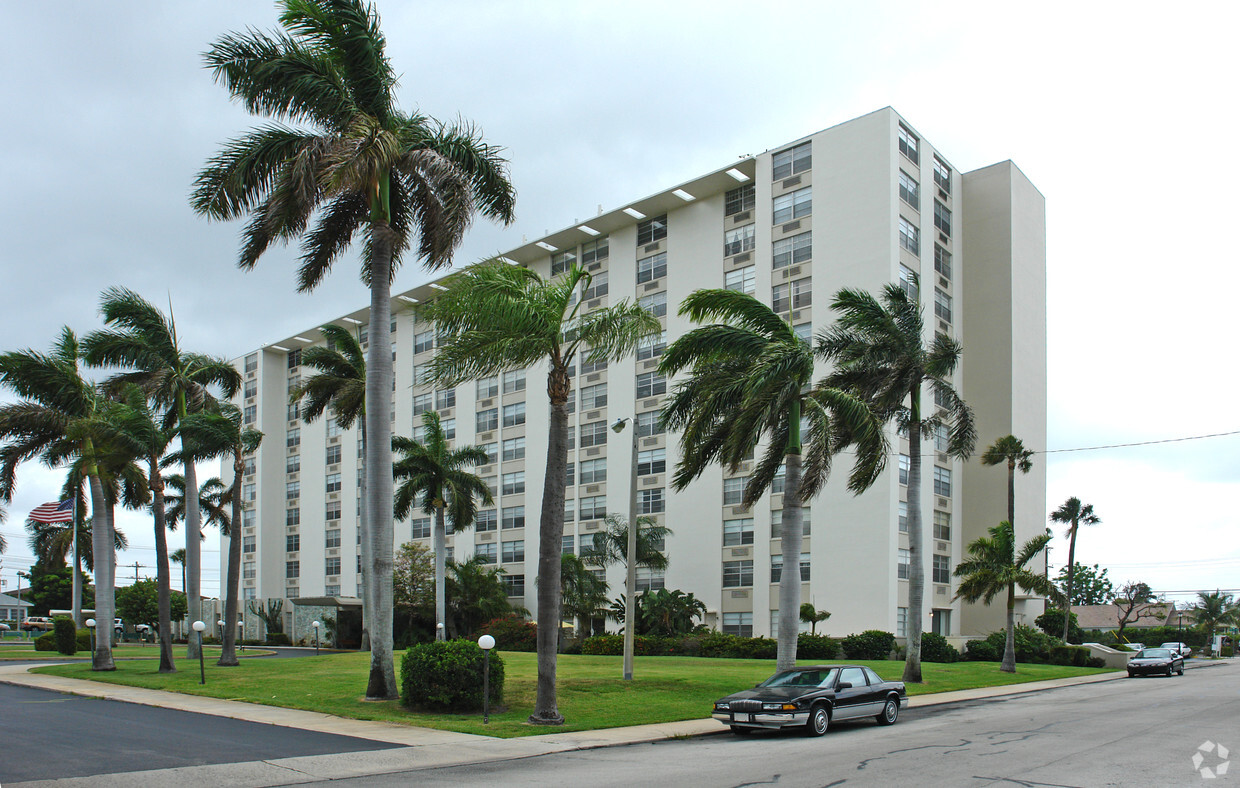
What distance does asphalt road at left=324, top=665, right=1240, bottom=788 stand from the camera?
12.4 m

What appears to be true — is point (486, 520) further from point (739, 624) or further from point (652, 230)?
point (652, 230)

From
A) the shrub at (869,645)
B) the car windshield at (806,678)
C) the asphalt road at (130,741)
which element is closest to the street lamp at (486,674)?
the asphalt road at (130,741)

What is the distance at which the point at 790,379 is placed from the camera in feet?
81.9

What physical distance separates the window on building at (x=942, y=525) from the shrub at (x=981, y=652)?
24.7ft

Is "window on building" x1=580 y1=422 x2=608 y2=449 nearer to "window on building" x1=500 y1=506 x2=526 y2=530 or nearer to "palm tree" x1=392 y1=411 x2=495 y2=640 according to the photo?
"window on building" x1=500 y1=506 x2=526 y2=530

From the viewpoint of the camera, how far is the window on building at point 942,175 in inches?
2254

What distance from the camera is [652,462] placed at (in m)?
59.0

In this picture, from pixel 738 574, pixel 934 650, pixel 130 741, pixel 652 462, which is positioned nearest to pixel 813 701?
pixel 130 741

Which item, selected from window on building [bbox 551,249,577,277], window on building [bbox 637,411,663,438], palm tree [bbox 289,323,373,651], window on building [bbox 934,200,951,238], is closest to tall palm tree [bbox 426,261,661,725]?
palm tree [bbox 289,323,373,651]

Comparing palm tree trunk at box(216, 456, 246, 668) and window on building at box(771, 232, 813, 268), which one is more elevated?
window on building at box(771, 232, 813, 268)

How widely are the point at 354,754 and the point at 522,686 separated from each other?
9189 mm

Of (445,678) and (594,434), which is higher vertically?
(594,434)

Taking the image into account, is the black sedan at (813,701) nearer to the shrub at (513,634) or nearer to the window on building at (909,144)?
the shrub at (513,634)

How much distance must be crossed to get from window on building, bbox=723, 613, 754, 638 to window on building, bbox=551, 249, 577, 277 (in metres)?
27.0
